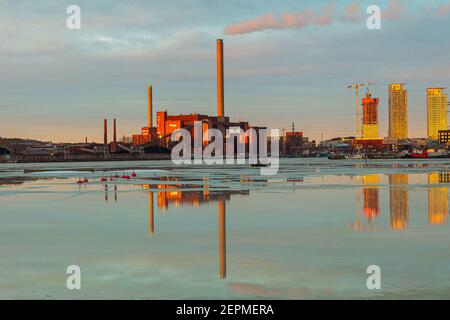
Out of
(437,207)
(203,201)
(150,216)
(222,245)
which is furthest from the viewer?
(203,201)

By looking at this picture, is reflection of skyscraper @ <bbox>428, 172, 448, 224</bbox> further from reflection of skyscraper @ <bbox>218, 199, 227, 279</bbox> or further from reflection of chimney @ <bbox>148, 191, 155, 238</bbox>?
reflection of chimney @ <bbox>148, 191, 155, 238</bbox>

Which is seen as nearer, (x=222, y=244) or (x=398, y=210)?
(x=222, y=244)

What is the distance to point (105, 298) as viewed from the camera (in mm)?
9023

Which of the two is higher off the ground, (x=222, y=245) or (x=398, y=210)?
(x=398, y=210)

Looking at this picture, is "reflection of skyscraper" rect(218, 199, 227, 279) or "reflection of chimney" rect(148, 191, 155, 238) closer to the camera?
"reflection of skyscraper" rect(218, 199, 227, 279)

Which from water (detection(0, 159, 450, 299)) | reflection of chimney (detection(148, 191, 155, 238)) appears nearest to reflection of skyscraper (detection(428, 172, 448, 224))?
water (detection(0, 159, 450, 299))

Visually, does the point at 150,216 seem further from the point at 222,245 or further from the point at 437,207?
the point at 437,207

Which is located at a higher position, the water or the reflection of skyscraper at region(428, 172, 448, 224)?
the reflection of skyscraper at region(428, 172, 448, 224)

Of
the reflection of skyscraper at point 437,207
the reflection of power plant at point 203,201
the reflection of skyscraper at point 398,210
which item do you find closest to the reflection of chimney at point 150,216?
the reflection of power plant at point 203,201

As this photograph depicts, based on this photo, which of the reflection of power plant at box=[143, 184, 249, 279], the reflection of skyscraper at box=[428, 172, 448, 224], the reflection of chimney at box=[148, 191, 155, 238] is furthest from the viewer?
the reflection of skyscraper at box=[428, 172, 448, 224]

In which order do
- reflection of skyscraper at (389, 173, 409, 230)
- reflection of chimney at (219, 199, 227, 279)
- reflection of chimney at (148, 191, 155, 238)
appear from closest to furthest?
reflection of chimney at (219, 199, 227, 279) → reflection of chimney at (148, 191, 155, 238) → reflection of skyscraper at (389, 173, 409, 230)

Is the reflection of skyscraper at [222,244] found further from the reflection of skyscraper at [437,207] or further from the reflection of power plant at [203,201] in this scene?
the reflection of skyscraper at [437,207]

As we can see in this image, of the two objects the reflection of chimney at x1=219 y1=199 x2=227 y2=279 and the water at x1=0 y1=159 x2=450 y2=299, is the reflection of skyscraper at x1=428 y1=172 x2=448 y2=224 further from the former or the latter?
the reflection of chimney at x1=219 y1=199 x2=227 y2=279

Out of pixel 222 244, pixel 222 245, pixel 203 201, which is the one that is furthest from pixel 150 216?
pixel 222 245
